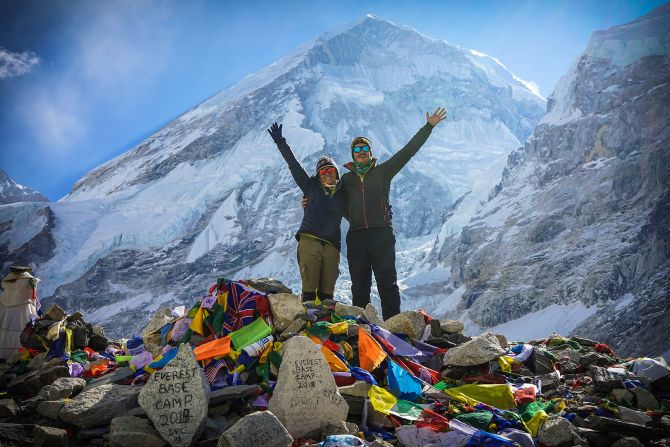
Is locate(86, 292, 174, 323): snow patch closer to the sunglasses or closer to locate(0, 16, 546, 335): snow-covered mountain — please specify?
locate(0, 16, 546, 335): snow-covered mountain

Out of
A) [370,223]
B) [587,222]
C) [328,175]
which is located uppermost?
[328,175]

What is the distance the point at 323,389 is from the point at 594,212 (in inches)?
3867

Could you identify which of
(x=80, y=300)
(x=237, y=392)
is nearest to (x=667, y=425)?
(x=237, y=392)

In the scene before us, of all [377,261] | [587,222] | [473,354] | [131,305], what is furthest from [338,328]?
[131,305]

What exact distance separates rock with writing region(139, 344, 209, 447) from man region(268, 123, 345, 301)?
2.48 m

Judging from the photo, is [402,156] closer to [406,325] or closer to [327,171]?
[327,171]

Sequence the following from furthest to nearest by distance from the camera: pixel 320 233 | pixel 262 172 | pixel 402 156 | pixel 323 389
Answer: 1. pixel 262 172
2. pixel 402 156
3. pixel 320 233
4. pixel 323 389

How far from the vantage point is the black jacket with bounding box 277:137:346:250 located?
6.00m

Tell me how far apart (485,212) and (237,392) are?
377 feet

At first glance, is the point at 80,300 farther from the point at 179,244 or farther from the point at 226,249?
the point at 226,249

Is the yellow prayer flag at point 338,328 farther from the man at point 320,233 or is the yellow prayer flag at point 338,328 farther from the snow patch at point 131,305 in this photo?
the snow patch at point 131,305

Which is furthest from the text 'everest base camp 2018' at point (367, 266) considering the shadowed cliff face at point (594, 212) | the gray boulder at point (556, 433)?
the shadowed cliff face at point (594, 212)

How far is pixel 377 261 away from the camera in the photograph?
6059 mm

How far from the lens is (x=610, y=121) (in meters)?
101
